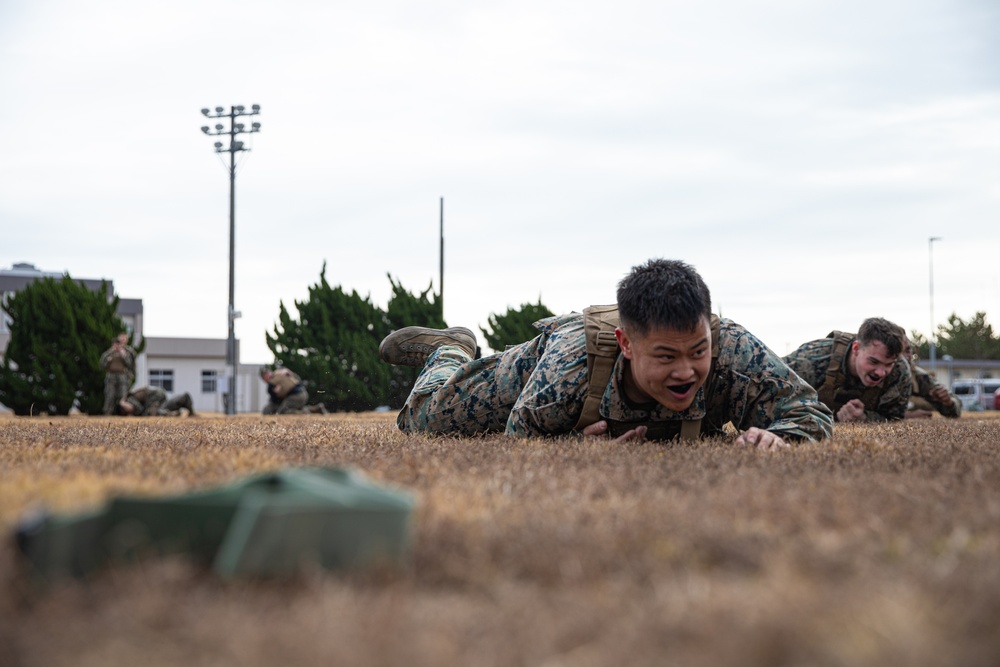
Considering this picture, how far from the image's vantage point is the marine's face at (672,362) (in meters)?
4.13

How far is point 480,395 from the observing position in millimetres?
5520

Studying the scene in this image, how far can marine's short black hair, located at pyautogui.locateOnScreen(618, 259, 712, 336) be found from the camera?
4.11 meters

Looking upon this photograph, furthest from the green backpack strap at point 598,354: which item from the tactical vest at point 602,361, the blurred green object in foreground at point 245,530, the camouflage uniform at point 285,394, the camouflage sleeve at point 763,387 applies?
the camouflage uniform at point 285,394

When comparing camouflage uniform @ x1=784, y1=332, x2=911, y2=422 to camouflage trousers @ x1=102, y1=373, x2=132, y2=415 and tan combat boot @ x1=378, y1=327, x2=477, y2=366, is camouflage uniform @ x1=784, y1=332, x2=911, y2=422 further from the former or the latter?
camouflage trousers @ x1=102, y1=373, x2=132, y2=415

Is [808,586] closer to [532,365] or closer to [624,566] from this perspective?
[624,566]

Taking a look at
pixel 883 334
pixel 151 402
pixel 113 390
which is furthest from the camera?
pixel 151 402

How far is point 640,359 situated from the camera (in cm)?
427

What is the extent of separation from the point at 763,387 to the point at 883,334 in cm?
388

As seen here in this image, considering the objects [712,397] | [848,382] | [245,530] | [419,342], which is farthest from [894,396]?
[245,530]

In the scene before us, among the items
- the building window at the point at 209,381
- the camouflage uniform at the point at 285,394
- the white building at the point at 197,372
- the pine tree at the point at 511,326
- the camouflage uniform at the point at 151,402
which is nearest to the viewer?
the camouflage uniform at the point at 285,394

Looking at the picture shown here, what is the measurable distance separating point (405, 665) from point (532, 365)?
14.0ft

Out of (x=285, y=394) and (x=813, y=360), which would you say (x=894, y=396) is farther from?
(x=285, y=394)

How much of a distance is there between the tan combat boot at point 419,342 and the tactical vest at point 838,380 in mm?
3401

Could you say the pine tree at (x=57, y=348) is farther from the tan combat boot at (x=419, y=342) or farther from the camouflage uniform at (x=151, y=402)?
the tan combat boot at (x=419, y=342)
